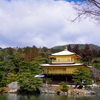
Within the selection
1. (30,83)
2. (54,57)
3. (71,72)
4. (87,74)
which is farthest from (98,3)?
(54,57)

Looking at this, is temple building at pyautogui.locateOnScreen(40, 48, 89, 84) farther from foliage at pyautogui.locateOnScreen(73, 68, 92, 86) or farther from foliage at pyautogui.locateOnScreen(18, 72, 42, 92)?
foliage at pyautogui.locateOnScreen(18, 72, 42, 92)

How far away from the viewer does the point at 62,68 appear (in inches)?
1134

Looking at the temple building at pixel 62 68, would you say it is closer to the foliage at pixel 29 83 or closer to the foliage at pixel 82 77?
the foliage at pixel 82 77

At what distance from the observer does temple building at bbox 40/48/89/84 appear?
2833 cm

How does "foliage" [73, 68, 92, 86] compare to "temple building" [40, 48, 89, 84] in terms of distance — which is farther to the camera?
"temple building" [40, 48, 89, 84]

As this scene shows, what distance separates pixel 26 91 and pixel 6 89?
237 cm

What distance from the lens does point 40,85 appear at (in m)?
22.9

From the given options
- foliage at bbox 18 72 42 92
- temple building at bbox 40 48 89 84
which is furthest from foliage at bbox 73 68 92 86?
foliage at bbox 18 72 42 92

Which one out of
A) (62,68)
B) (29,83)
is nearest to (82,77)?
(62,68)

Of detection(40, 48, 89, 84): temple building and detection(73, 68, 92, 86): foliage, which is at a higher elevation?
detection(40, 48, 89, 84): temple building

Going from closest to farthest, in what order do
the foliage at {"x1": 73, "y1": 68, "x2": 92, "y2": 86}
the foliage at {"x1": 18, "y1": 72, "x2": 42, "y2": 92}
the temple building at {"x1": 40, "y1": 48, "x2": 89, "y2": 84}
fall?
the foliage at {"x1": 18, "y1": 72, "x2": 42, "y2": 92}, the foliage at {"x1": 73, "y1": 68, "x2": 92, "y2": 86}, the temple building at {"x1": 40, "y1": 48, "x2": 89, "y2": 84}

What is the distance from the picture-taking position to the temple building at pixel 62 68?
28331mm

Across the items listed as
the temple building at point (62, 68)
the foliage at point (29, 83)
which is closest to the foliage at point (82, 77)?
the temple building at point (62, 68)

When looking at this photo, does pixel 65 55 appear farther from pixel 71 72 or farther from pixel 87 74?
pixel 87 74
